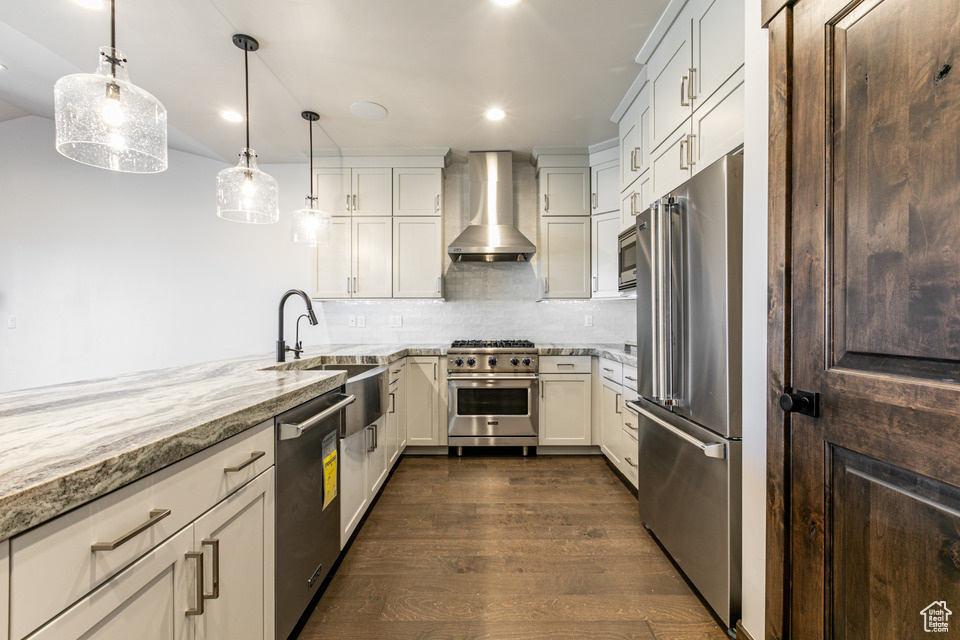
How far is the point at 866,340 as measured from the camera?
0.90 m

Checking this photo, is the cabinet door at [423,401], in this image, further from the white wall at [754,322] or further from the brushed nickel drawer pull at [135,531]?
the brushed nickel drawer pull at [135,531]

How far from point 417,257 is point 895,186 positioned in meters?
3.15

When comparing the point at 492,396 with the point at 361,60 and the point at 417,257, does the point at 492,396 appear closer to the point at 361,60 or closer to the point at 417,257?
the point at 417,257

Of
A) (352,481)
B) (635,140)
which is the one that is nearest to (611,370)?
(635,140)

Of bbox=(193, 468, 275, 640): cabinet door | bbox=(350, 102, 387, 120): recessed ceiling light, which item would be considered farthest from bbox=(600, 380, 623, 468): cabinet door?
bbox=(350, 102, 387, 120): recessed ceiling light

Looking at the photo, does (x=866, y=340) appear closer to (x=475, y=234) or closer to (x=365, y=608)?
(x=365, y=608)

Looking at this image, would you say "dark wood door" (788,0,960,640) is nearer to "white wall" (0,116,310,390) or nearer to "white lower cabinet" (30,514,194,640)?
"white lower cabinet" (30,514,194,640)

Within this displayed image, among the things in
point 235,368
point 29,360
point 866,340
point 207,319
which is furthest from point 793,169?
point 29,360

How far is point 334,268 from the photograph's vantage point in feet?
12.0

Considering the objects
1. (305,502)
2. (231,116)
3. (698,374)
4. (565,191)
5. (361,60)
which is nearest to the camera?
(305,502)

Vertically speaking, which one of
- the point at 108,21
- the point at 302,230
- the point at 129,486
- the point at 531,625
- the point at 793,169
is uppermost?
the point at 108,21

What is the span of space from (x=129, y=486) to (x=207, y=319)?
155 inches

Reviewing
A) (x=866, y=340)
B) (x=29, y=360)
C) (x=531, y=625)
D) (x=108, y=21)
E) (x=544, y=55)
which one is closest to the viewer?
(x=866, y=340)

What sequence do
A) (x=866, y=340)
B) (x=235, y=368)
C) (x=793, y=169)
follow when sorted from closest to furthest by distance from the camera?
1. (x=866, y=340)
2. (x=793, y=169)
3. (x=235, y=368)
